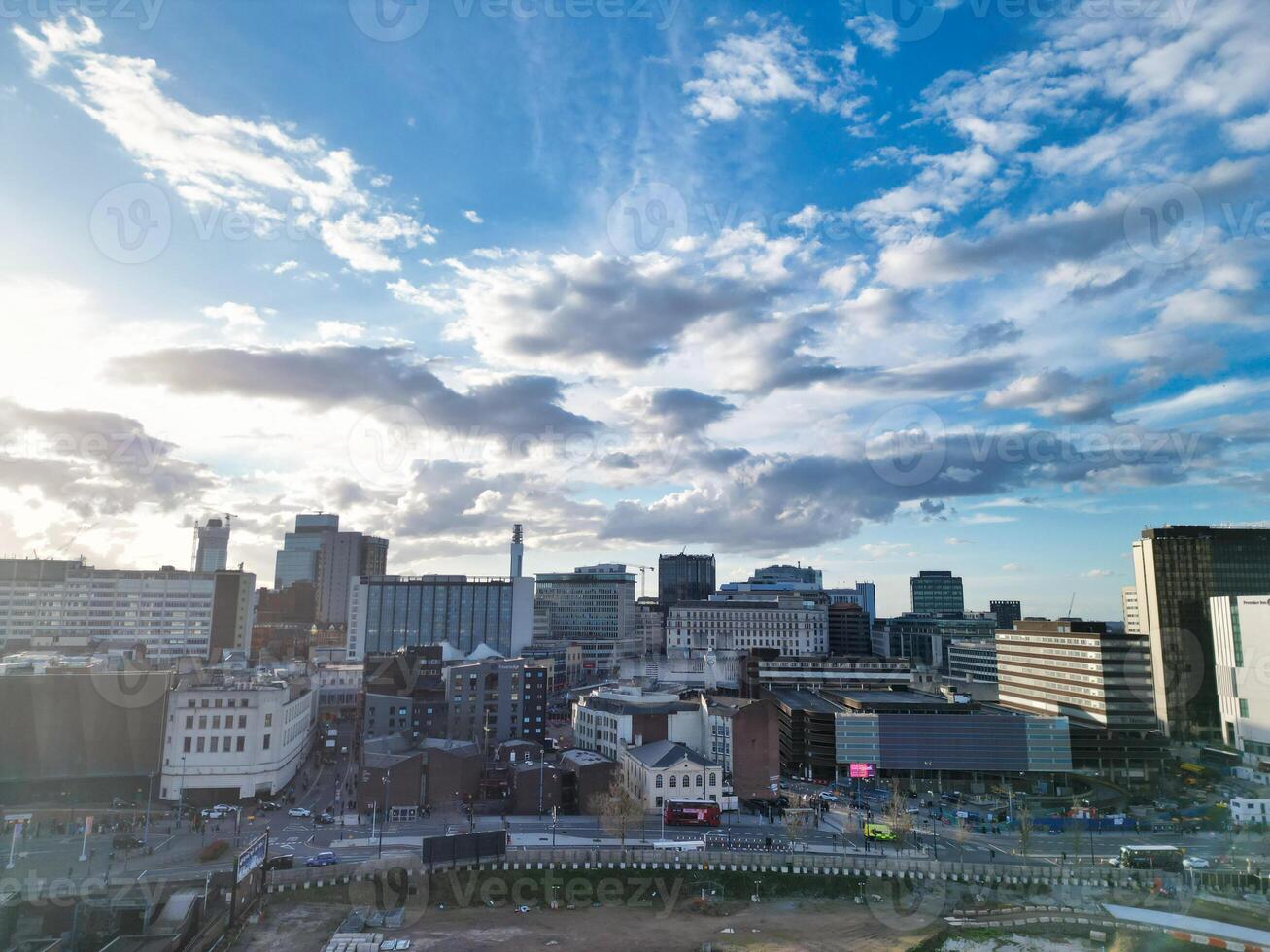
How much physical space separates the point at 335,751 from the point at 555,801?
31.8m

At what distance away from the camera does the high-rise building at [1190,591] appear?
99.4 m

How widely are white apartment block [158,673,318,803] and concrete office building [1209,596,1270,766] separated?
96243mm

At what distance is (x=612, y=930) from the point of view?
44.9 metres

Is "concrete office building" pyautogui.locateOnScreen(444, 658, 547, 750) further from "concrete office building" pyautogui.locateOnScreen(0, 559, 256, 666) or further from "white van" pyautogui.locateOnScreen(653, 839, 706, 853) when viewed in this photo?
"concrete office building" pyautogui.locateOnScreen(0, 559, 256, 666)

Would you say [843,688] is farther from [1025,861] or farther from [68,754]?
[68,754]

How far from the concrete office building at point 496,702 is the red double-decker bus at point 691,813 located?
28.2 meters

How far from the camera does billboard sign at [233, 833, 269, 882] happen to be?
44594mm

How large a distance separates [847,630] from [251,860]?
157969mm

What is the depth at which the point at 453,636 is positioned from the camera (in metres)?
153

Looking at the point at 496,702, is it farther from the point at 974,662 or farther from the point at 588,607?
the point at 588,607

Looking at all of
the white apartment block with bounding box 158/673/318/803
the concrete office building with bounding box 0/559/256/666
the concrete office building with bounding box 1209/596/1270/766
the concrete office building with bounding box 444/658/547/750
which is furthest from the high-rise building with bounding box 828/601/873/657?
the white apartment block with bounding box 158/673/318/803

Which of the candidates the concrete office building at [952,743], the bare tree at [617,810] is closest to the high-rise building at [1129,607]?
the concrete office building at [952,743]

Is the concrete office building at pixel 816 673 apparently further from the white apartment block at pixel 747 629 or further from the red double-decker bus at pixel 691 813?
the red double-decker bus at pixel 691 813

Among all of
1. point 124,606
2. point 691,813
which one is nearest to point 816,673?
point 691,813
